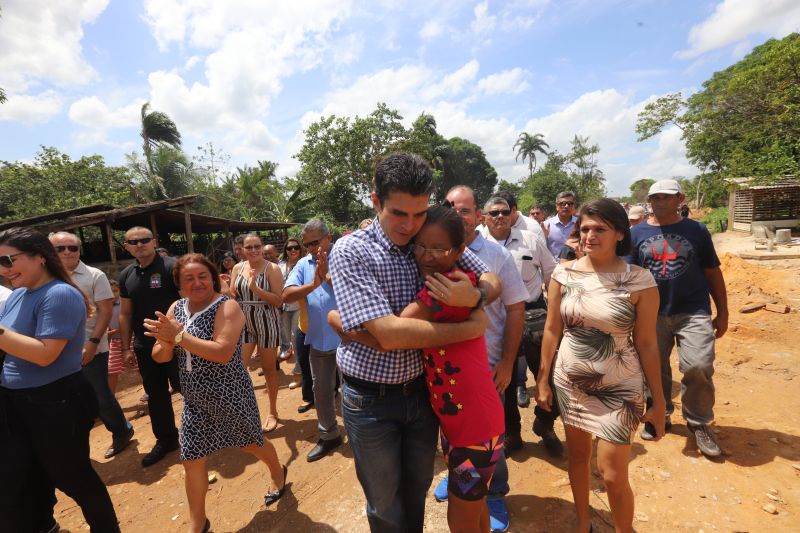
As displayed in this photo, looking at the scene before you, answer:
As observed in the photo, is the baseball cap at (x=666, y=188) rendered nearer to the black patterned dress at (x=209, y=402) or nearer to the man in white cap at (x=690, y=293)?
the man in white cap at (x=690, y=293)

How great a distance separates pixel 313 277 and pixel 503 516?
239 cm

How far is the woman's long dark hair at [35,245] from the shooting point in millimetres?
2297

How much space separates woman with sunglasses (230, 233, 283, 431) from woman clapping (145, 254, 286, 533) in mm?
1394

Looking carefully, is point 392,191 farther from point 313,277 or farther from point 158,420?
point 158,420

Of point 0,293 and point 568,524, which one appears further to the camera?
point 0,293

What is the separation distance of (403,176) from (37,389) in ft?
8.45

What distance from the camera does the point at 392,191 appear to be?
152 centimetres

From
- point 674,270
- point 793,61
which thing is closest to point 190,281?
point 674,270

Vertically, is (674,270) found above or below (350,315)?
below

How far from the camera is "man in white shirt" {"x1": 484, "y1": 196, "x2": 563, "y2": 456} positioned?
330 centimetres

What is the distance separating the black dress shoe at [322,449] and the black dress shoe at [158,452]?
149cm

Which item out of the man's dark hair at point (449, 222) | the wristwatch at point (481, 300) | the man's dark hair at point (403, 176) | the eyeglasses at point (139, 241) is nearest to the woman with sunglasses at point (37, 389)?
the eyeglasses at point (139, 241)

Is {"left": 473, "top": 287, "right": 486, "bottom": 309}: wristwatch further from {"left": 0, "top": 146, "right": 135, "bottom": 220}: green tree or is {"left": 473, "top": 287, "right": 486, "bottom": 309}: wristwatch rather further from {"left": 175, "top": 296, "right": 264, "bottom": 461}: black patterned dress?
{"left": 0, "top": 146, "right": 135, "bottom": 220}: green tree

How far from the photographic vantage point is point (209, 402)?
260 centimetres
